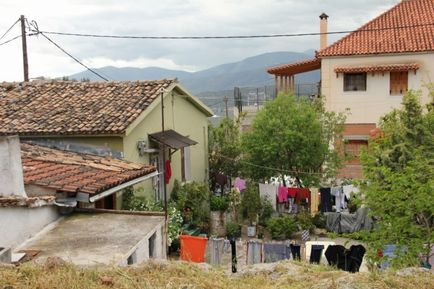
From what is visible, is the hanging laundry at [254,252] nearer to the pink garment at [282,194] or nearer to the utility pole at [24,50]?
the pink garment at [282,194]

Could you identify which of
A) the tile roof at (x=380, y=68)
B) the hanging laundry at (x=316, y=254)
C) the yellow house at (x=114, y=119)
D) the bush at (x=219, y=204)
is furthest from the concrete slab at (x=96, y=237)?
the tile roof at (x=380, y=68)

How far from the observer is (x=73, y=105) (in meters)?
16.7

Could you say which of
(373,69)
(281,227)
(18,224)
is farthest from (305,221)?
(18,224)

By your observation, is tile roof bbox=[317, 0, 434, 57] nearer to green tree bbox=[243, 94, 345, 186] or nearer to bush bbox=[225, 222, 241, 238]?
green tree bbox=[243, 94, 345, 186]

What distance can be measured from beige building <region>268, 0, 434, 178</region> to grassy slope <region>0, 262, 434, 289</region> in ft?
72.1

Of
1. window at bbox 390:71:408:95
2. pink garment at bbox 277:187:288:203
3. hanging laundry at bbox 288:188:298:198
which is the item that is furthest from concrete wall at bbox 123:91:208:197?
window at bbox 390:71:408:95

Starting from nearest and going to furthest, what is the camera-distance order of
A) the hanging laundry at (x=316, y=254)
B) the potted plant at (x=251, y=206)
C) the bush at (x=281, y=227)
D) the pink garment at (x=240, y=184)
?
the hanging laundry at (x=316, y=254) < the bush at (x=281, y=227) < the potted plant at (x=251, y=206) < the pink garment at (x=240, y=184)

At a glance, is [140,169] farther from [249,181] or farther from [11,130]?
[249,181]

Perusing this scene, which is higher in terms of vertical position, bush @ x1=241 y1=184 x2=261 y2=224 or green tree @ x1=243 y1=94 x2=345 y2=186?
green tree @ x1=243 y1=94 x2=345 y2=186

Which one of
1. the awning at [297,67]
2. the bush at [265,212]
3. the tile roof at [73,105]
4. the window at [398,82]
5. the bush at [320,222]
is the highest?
the awning at [297,67]

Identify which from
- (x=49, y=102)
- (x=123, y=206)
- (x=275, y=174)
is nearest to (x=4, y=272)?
(x=123, y=206)

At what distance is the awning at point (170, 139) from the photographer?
16.2m

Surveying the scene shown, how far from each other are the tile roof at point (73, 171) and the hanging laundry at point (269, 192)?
29.4ft

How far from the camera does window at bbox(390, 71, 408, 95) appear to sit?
26375 mm
